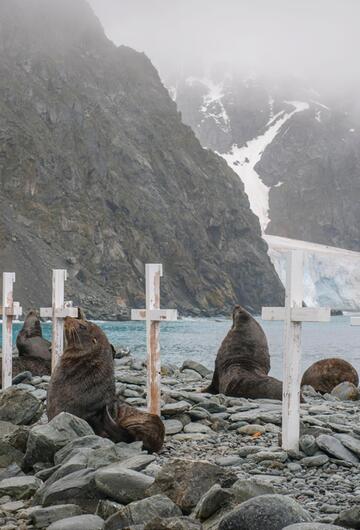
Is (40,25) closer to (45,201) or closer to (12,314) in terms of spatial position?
(45,201)

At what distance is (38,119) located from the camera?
326ft

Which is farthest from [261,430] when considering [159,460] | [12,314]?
[12,314]

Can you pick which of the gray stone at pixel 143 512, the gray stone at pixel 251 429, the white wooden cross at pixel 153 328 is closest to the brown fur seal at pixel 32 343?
the white wooden cross at pixel 153 328

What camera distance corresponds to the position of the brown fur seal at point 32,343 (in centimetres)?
1480

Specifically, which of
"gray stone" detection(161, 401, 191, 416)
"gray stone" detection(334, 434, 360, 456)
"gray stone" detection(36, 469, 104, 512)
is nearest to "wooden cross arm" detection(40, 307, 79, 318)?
"gray stone" detection(161, 401, 191, 416)

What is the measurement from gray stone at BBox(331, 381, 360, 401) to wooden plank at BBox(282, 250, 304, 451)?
5.69 meters

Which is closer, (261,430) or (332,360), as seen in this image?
(261,430)

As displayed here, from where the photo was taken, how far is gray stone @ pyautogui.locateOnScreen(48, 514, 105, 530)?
4875 millimetres

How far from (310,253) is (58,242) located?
102 feet

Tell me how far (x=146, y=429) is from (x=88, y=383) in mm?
808

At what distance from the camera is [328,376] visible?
47.4 feet

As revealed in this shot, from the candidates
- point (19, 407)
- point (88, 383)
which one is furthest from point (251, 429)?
point (19, 407)

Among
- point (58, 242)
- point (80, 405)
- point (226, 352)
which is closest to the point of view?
point (80, 405)

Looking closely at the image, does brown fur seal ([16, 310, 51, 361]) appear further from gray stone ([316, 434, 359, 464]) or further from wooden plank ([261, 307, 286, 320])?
gray stone ([316, 434, 359, 464])
